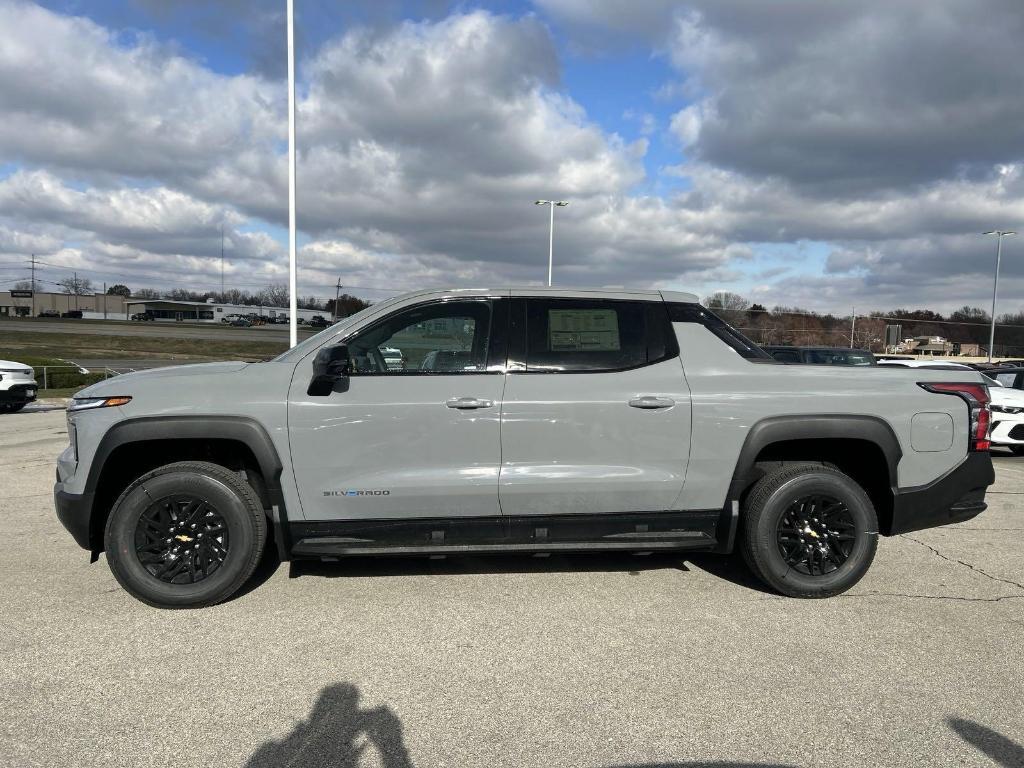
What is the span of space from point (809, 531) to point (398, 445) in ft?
8.09

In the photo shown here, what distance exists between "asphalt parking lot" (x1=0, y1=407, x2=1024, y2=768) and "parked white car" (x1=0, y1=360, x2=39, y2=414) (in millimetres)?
10671

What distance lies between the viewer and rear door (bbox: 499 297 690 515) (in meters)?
3.88

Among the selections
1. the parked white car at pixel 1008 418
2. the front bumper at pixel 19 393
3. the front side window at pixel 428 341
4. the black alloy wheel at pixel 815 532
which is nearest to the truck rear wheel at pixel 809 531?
the black alloy wheel at pixel 815 532

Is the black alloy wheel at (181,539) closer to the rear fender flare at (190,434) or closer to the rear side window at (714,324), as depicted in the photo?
the rear fender flare at (190,434)

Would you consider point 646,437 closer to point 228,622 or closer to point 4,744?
point 228,622

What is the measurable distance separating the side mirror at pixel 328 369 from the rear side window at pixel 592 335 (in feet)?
3.38

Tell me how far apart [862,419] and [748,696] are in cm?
182

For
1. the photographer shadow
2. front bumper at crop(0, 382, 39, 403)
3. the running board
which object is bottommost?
the photographer shadow

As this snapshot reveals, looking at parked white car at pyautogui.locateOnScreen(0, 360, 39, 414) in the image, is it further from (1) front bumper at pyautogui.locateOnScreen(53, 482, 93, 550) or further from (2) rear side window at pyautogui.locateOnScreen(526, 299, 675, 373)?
(2) rear side window at pyautogui.locateOnScreen(526, 299, 675, 373)

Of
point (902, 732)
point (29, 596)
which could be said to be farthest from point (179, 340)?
point (902, 732)

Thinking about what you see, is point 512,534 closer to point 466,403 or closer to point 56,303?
point 466,403

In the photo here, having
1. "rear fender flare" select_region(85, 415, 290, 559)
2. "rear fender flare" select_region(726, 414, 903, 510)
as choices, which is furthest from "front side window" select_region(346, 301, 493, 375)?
"rear fender flare" select_region(726, 414, 903, 510)

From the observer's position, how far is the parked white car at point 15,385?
43.6ft

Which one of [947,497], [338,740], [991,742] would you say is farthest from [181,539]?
[947,497]
